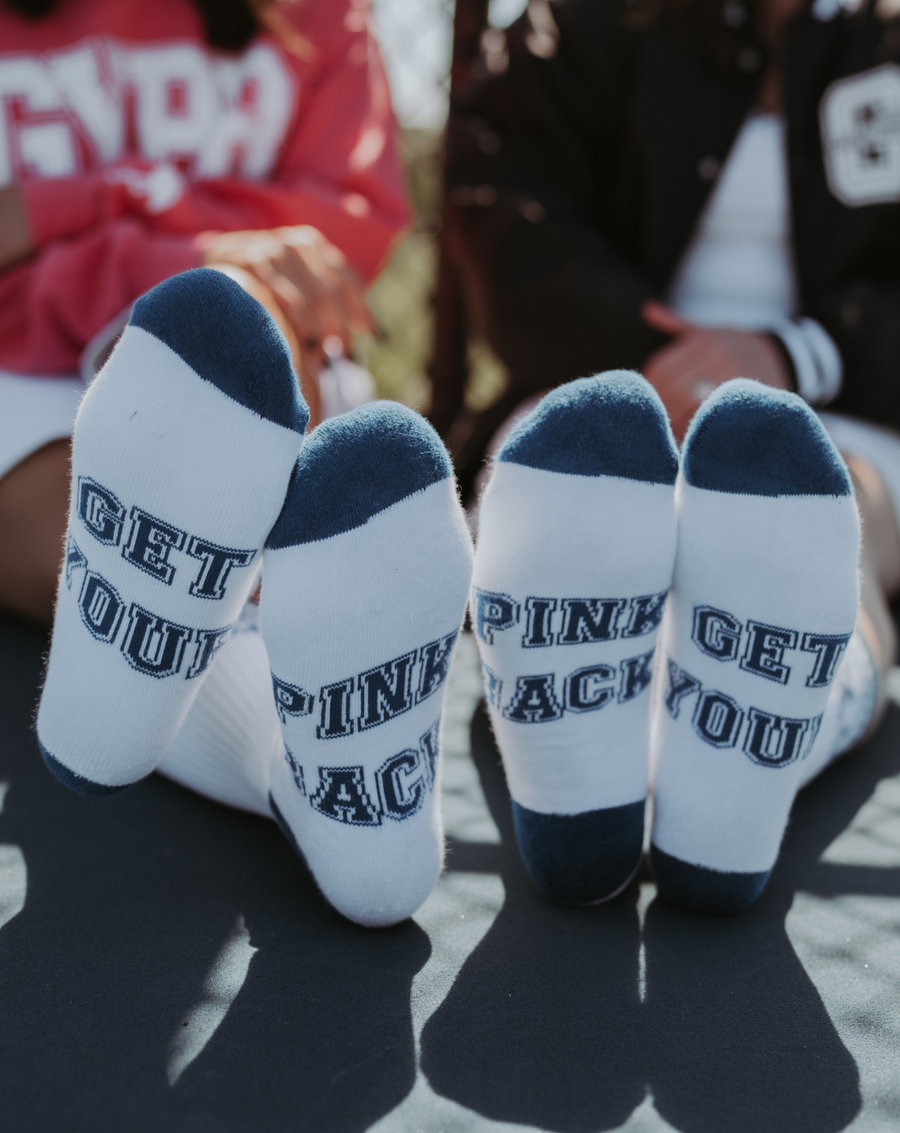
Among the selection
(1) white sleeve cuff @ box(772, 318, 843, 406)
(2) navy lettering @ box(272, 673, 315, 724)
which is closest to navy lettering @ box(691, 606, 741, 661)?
(2) navy lettering @ box(272, 673, 315, 724)

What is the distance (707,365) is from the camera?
2.98 feet

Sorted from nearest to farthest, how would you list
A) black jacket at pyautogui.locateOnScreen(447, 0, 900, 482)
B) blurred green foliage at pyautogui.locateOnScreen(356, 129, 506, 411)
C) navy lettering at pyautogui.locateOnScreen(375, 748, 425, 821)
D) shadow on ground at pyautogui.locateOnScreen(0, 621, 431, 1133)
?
shadow on ground at pyautogui.locateOnScreen(0, 621, 431, 1133) → navy lettering at pyautogui.locateOnScreen(375, 748, 425, 821) → black jacket at pyautogui.locateOnScreen(447, 0, 900, 482) → blurred green foliage at pyautogui.locateOnScreen(356, 129, 506, 411)

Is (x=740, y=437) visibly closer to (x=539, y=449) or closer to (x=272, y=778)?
(x=539, y=449)

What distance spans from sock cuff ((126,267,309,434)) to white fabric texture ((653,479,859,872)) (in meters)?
0.24

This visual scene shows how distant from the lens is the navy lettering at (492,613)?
1.75ft

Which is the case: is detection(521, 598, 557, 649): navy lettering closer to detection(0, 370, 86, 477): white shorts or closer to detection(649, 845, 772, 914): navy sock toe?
detection(649, 845, 772, 914): navy sock toe

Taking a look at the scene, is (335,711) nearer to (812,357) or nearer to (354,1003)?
(354,1003)

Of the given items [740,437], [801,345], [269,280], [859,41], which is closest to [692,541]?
[740,437]

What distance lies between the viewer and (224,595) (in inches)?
19.8

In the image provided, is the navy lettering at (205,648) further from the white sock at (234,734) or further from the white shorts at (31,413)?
the white shorts at (31,413)

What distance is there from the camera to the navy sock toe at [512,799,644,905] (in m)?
0.55

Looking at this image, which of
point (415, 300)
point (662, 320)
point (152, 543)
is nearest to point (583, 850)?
point (152, 543)

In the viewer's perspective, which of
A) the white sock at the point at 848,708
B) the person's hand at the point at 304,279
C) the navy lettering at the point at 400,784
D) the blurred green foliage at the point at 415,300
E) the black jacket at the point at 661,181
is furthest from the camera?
the blurred green foliage at the point at 415,300

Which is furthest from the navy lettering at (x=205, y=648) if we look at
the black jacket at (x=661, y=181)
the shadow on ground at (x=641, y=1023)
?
the black jacket at (x=661, y=181)
